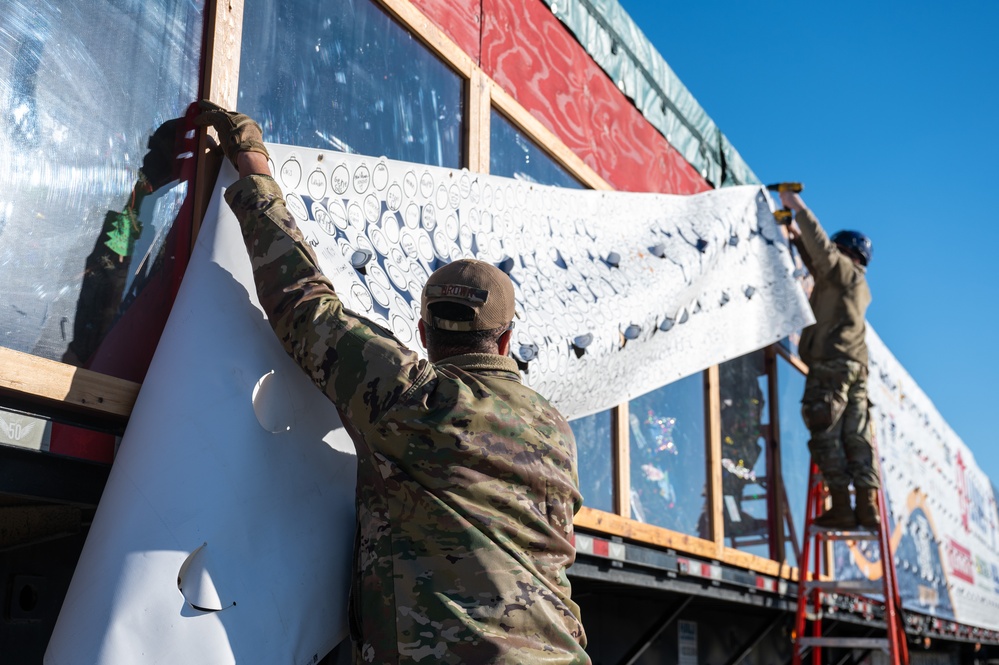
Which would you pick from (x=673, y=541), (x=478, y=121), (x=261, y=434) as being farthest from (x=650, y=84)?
(x=261, y=434)

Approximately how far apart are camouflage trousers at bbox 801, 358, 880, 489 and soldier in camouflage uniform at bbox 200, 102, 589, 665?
15.6 feet

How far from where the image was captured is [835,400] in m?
6.54

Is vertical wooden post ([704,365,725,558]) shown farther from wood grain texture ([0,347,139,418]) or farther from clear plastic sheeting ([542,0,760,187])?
wood grain texture ([0,347,139,418])

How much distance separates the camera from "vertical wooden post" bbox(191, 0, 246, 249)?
98.9 inches

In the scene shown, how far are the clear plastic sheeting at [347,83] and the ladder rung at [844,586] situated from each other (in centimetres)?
410

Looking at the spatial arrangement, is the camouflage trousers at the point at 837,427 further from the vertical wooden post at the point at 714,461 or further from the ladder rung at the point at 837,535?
the vertical wooden post at the point at 714,461

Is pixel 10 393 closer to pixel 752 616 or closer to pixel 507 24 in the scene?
pixel 507 24

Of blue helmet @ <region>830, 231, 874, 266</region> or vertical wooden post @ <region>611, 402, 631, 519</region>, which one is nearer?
vertical wooden post @ <region>611, 402, 631, 519</region>

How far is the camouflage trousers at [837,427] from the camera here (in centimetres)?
655

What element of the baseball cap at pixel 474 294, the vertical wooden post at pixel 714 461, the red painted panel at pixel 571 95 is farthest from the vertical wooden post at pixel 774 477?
the baseball cap at pixel 474 294

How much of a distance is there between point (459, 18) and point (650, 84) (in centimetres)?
203

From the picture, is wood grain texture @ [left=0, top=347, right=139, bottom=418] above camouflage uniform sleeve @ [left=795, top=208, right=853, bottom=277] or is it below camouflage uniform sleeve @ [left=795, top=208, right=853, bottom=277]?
below
